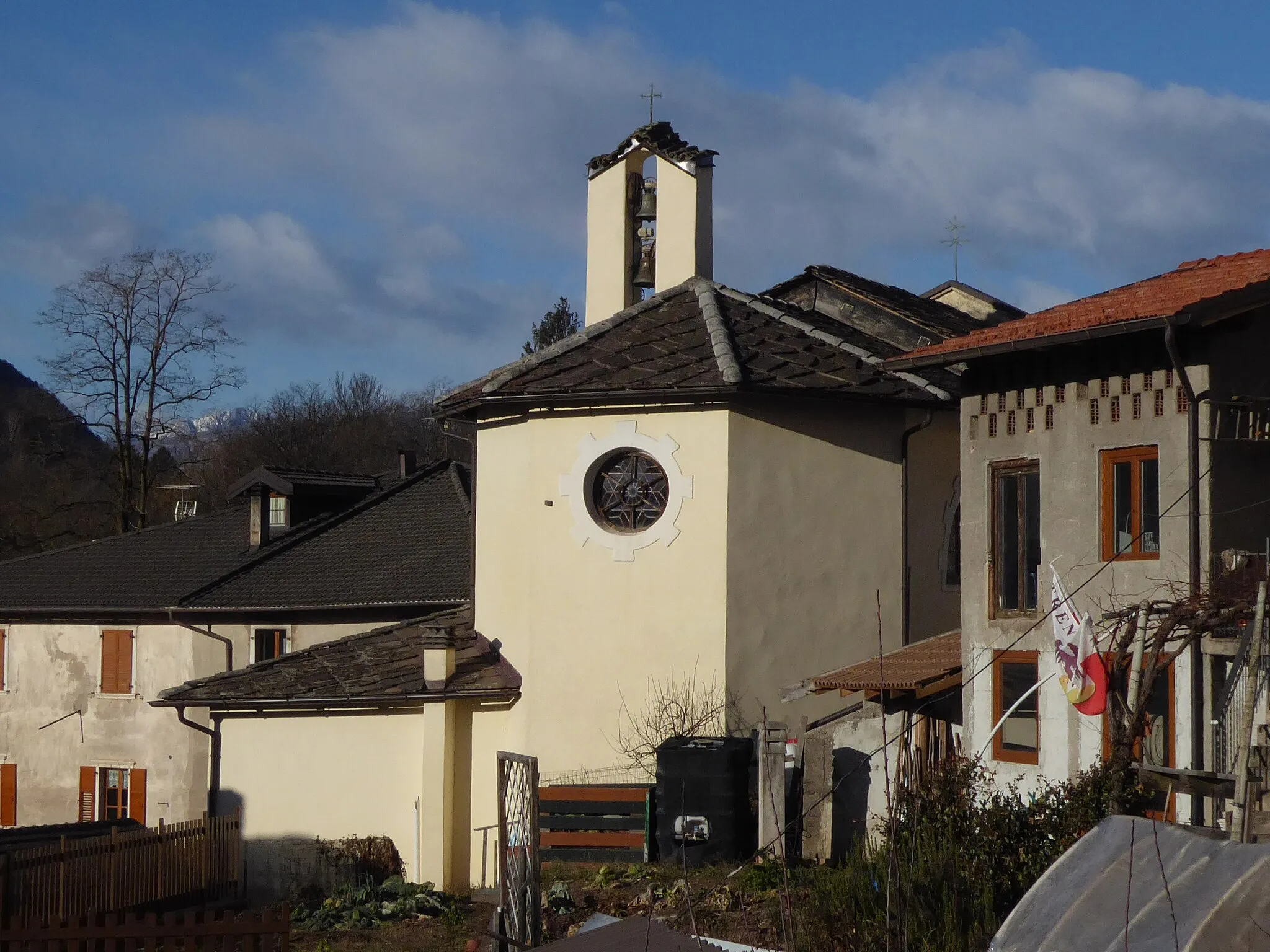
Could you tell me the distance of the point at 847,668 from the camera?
1673 cm

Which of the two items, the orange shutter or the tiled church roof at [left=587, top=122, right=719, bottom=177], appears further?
the orange shutter

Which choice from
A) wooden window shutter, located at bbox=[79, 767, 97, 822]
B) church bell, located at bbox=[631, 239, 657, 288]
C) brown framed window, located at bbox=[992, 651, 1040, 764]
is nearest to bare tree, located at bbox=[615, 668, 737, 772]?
brown framed window, located at bbox=[992, 651, 1040, 764]

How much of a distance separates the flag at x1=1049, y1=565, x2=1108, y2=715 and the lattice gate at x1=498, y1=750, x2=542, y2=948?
4468mm

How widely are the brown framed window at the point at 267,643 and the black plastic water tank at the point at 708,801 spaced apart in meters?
14.2

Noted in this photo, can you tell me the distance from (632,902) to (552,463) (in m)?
6.06

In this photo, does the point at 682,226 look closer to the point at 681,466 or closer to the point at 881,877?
the point at 681,466

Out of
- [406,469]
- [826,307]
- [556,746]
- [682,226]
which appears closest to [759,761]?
[556,746]

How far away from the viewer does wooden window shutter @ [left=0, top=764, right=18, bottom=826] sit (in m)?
29.7

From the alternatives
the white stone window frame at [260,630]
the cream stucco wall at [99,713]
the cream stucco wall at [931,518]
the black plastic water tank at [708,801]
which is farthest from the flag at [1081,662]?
the white stone window frame at [260,630]

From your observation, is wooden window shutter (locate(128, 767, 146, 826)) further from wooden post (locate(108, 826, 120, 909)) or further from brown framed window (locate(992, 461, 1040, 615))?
brown framed window (locate(992, 461, 1040, 615))

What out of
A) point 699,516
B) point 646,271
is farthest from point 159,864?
point 646,271

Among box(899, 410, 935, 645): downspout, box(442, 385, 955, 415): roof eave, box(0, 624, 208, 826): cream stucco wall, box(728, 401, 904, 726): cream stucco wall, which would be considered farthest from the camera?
box(0, 624, 208, 826): cream stucco wall

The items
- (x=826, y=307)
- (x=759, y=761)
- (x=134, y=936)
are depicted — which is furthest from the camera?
(x=826, y=307)

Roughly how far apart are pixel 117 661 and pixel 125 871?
39.2ft
